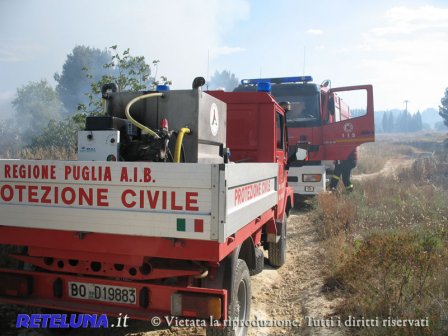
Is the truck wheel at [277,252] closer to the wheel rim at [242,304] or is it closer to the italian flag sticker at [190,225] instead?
the wheel rim at [242,304]

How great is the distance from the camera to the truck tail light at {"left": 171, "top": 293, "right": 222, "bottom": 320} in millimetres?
2738

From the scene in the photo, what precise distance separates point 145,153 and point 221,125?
1.31 m

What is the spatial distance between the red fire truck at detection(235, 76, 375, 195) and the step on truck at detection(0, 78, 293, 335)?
6.63 meters

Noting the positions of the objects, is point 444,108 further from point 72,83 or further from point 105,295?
point 105,295

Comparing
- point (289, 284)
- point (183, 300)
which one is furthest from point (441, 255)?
point (183, 300)

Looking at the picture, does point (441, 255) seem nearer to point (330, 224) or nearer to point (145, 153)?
point (330, 224)

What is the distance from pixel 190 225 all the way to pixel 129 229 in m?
0.47

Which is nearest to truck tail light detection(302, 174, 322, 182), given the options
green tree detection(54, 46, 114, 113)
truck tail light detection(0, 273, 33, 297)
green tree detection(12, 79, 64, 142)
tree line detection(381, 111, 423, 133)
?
truck tail light detection(0, 273, 33, 297)

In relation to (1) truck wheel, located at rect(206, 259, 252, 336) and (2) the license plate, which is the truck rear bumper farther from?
(1) truck wheel, located at rect(206, 259, 252, 336)

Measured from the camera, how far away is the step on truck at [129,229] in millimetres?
2699

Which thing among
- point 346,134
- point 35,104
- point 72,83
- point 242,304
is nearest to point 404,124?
point 72,83

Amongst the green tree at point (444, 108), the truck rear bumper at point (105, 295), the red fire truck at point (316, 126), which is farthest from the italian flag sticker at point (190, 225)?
the green tree at point (444, 108)

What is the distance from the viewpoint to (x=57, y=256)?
3.06m

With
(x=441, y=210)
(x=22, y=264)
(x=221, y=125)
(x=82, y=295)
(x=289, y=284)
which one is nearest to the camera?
(x=82, y=295)
